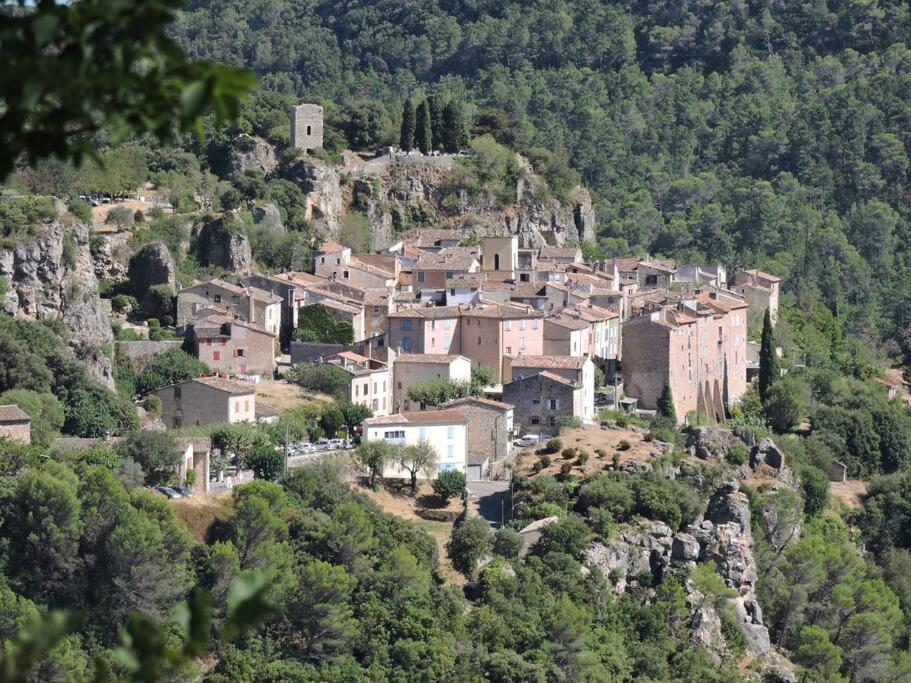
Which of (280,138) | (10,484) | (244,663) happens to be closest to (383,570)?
(244,663)

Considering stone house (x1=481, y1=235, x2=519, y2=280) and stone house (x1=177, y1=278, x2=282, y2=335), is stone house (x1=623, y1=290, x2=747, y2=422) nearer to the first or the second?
stone house (x1=481, y1=235, x2=519, y2=280)

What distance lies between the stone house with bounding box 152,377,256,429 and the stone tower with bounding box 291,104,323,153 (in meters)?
24.2

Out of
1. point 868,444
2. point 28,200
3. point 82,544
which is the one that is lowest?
point 868,444

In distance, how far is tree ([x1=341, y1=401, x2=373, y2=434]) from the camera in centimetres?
3822

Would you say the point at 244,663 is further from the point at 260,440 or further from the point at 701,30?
the point at 701,30

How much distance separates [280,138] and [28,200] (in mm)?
18377

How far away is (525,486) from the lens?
36375 millimetres

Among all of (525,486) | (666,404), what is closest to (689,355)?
(666,404)

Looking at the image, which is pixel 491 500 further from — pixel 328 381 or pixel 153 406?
pixel 153 406

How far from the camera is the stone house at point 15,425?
32.7 m

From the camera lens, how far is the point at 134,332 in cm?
4356

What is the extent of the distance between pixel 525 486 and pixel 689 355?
1164cm

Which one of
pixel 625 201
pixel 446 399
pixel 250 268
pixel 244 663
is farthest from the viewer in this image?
pixel 625 201

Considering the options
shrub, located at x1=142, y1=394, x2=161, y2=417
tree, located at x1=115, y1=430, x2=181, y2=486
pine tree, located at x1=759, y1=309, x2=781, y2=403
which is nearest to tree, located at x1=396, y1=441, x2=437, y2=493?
shrub, located at x1=142, y1=394, x2=161, y2=417
